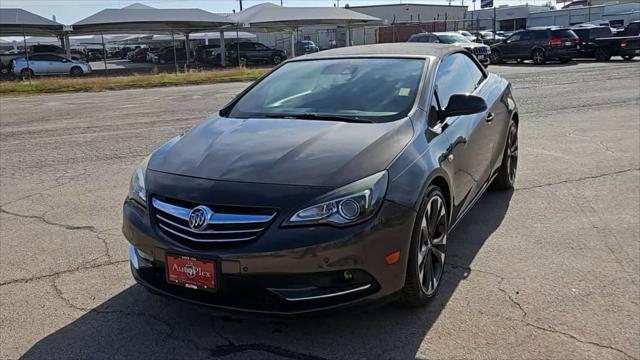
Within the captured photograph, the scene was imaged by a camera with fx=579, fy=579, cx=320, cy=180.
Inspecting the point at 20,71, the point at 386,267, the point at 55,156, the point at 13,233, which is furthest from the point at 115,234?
the point at 20,71

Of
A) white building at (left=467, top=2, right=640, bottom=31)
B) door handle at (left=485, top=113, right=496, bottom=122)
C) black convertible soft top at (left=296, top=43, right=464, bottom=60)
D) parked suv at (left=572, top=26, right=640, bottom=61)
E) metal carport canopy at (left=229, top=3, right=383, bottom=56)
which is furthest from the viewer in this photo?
white building at (left=467, top=2, right=640, bottom=31)

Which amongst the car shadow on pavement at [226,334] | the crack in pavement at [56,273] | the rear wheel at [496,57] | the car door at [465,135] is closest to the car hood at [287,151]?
the car door at [465,135]

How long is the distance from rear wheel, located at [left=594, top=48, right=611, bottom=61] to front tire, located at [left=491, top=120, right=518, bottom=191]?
24.4 metres

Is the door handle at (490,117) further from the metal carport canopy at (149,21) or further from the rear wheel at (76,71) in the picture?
the metal carport canopy at (149,21)

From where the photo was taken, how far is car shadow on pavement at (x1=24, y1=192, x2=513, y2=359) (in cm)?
308

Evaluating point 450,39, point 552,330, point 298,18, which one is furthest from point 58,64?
point 552,330

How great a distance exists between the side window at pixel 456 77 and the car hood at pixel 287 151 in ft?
2.78

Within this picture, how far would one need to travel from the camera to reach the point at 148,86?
23.4m

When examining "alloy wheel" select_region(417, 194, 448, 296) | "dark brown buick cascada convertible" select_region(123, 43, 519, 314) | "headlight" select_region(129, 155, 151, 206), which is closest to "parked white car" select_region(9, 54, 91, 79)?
"headlight" select_region(129, 155, 151, 206)

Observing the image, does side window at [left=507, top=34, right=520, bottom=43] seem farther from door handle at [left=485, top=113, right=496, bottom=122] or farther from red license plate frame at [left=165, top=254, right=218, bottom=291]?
red license plate frame at [left=165, top=254, right=218, bottom=291]

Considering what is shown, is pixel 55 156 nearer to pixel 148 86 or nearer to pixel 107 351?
pixel 107 351

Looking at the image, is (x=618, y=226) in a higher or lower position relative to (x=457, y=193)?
lower

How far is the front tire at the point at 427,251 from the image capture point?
3264 millimetres

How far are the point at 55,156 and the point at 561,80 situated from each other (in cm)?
1532
